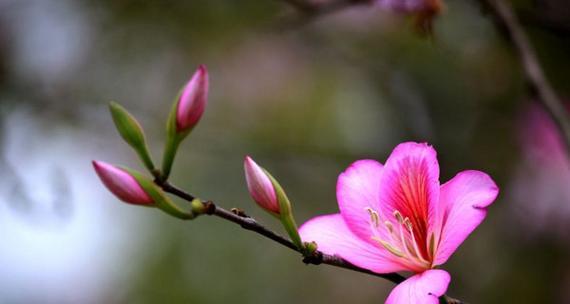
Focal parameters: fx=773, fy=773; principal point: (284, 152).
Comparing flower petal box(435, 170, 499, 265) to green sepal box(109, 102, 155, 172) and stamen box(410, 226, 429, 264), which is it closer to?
stamen box(410, 226, 429, 264)

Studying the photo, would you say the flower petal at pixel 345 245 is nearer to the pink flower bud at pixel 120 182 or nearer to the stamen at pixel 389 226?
the stamen at pixel 389 226

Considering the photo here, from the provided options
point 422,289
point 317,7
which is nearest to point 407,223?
point 422,289

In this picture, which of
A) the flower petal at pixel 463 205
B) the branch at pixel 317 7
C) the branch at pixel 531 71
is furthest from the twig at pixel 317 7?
the flower petal at pixel 463 205

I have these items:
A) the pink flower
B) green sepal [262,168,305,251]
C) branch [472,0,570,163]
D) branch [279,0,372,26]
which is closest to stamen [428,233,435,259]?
the pink flower

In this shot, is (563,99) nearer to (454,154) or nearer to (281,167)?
(454,154)

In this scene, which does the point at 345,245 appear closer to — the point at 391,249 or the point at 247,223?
the point at 391,249
